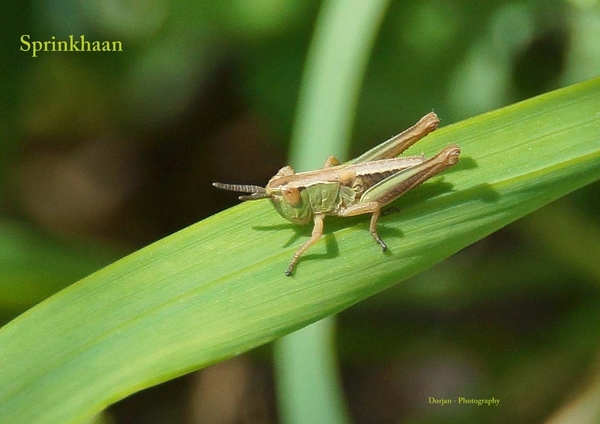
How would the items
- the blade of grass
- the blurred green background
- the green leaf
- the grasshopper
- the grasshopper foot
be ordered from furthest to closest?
the blurred green background
the blade of grass
the grasshopper
the grasshopper foot
the green leaf

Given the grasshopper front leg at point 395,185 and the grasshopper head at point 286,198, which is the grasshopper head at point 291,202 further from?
the grasshopper front leg at point 395,185

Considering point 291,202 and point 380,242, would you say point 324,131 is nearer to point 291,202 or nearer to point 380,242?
point 291,202

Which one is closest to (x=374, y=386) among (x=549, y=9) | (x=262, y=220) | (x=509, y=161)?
(x=262, y=220)

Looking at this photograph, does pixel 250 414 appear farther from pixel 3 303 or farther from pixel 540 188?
pixel 540 188

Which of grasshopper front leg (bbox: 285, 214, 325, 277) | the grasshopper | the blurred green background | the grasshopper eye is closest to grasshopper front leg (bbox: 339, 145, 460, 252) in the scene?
the grasshopper

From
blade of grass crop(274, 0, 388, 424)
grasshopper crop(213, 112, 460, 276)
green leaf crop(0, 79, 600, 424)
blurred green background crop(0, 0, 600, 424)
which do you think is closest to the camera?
green leaf crop(0, 79, 600, 424)

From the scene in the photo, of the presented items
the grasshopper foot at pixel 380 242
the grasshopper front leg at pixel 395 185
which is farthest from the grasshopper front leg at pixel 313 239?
the grasshopper foot at pixel 380 242

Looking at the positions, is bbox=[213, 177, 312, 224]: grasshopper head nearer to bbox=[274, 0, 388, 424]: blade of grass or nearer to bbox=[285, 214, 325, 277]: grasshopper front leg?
bbox=[285, 214, 325, 277]: grasshopper front leg
